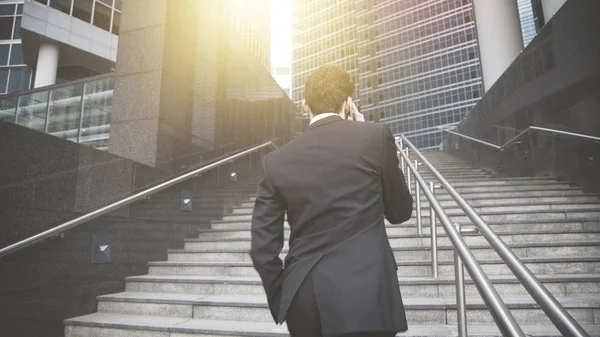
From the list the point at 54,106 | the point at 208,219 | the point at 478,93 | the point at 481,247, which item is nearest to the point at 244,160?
the point at 208,219

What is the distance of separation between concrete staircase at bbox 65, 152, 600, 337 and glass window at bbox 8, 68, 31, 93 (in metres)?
21.5

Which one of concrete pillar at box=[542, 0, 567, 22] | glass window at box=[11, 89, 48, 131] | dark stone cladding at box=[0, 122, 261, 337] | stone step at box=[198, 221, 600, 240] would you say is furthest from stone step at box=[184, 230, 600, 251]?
concrete pillar at box=[542, 0, 567, 22]

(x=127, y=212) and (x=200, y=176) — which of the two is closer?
(x=127, y=212)

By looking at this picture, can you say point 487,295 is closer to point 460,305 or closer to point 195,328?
point 460,305

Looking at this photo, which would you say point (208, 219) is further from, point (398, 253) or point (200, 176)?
point (398, 253)

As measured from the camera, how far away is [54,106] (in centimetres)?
534

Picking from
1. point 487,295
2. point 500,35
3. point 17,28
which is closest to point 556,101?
point 487,295

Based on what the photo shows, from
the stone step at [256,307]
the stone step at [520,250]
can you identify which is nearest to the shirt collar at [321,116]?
the stone step at [256,307]

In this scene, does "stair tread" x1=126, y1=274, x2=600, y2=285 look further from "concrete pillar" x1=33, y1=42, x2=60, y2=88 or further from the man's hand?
"concrete pillar" x1=33, y1=42, x2=60, y2=88

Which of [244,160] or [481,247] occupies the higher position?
[244,160]

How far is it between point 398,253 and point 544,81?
14.4 ft

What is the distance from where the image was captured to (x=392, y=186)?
1339 mm

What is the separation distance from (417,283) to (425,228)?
1586mm

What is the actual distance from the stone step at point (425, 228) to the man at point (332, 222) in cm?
341
